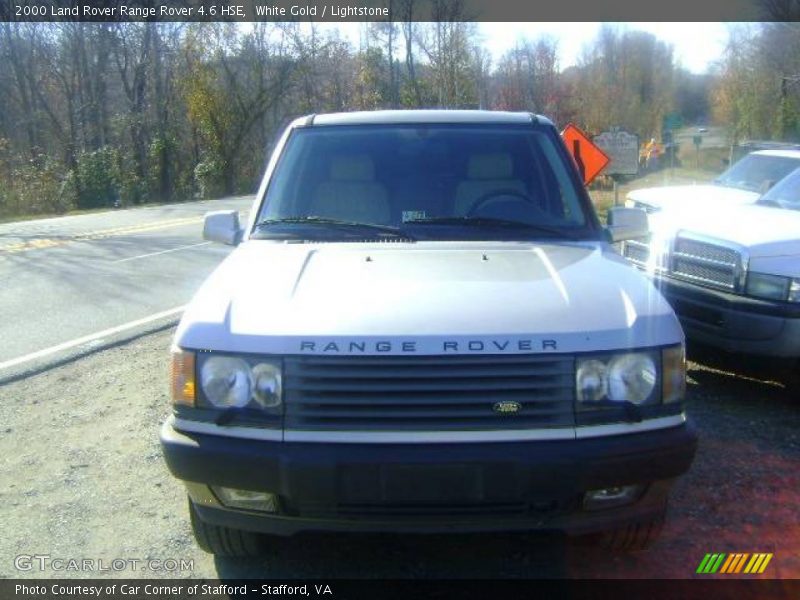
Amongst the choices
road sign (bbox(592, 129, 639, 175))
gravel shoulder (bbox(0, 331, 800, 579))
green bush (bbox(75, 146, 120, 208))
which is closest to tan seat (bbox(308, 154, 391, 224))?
gravel shoulder (bbox(0, 331, 800, 579))

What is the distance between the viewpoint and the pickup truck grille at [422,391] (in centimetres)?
299

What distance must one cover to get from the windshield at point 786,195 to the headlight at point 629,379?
4.19 m

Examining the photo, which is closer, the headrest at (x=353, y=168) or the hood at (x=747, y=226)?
the headrest at (x=353, y=168)

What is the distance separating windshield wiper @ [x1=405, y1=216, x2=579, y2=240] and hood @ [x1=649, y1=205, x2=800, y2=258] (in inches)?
74.6

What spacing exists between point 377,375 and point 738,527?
2023mm

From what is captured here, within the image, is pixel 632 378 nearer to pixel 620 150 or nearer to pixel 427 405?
pixel 427 405

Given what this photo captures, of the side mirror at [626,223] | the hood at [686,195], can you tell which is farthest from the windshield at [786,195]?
the side mirror at [626,223]

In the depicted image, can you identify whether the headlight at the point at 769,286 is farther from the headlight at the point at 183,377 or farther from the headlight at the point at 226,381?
the headlight at the point at 183,377

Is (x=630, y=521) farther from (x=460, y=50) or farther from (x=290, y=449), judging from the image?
(x=460, y=50)

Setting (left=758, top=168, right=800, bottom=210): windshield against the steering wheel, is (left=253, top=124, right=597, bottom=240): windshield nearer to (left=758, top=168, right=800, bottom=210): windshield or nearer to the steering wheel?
the steering wheel

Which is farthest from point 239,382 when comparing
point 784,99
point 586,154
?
point 784,99

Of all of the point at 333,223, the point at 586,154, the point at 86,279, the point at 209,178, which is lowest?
the point at 209,178

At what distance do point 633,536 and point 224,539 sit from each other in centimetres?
166

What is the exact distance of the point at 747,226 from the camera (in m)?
5.89
